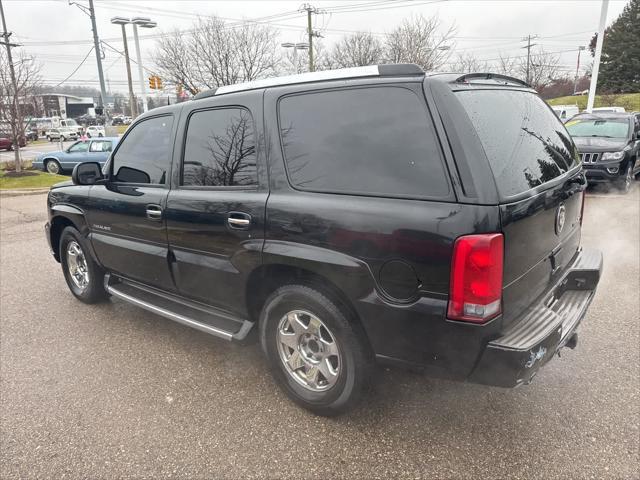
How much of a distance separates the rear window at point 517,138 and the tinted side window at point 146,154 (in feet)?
7.16

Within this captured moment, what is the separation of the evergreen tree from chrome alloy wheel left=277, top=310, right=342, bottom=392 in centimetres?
5242

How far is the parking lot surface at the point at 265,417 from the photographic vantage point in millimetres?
2363

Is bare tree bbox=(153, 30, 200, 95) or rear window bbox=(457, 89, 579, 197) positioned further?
bare tree bbox=(153, 30, 200, 95)

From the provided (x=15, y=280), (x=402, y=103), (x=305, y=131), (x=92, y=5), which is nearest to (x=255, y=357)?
(x=305, y=131)

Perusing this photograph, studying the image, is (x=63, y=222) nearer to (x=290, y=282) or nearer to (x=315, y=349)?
(x=290, y=282)

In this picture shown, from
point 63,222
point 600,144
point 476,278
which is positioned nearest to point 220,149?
point 476,278

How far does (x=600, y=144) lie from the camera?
30.5 ft

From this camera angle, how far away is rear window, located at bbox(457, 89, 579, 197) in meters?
2.16

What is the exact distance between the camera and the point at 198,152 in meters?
3.15

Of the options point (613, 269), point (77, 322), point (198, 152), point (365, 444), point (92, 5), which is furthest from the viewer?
point (92, 5)

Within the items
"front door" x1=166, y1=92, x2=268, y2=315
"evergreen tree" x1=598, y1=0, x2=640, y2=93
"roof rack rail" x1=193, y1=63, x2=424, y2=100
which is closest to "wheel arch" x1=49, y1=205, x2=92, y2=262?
"front door" x1=166, y1=92, x2=268, y2=315

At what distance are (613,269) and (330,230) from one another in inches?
168

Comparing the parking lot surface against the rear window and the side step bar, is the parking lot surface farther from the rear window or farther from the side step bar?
the rear window

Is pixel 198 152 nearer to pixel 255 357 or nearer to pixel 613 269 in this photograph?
pixel 255 357
